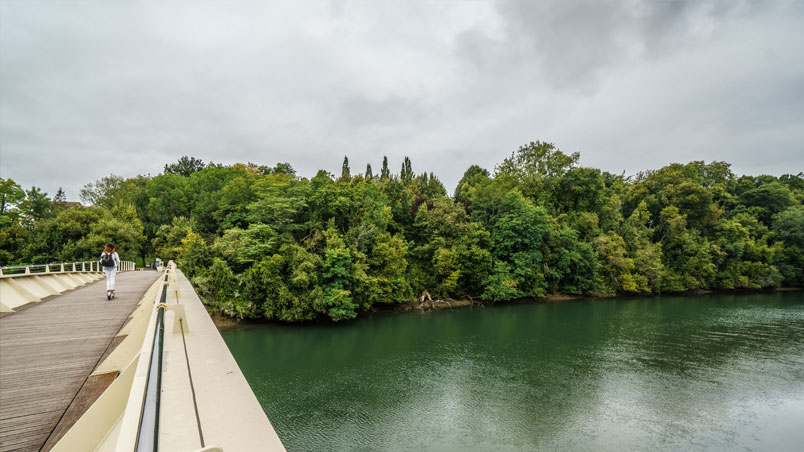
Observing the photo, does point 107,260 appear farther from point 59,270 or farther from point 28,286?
point 59,270

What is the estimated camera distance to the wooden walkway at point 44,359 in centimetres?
212

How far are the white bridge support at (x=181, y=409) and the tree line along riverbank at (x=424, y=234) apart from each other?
15.6m

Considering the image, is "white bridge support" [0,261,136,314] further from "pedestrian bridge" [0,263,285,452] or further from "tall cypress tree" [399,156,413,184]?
"tall cypress tree" [399,156,413,184]

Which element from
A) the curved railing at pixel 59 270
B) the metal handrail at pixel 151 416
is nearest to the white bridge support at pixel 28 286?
the curved railing at pixel 59 270

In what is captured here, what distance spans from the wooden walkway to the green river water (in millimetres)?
5546

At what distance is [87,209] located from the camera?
25203 mm

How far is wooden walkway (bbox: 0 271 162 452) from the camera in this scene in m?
2.12

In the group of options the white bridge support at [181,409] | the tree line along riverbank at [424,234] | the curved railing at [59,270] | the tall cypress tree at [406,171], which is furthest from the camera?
the tall cypress tree at [406,171]

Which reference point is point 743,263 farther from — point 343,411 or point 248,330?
point 248,330

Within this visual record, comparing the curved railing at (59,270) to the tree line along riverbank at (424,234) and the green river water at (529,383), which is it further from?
the green river water at (529,383)

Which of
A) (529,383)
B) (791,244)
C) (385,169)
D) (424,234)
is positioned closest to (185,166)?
(385,169)

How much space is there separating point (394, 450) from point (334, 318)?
10278mm

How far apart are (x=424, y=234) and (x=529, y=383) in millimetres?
14277

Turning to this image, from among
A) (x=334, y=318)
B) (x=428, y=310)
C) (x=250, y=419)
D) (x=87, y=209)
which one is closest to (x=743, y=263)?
(x=428, y=310)
